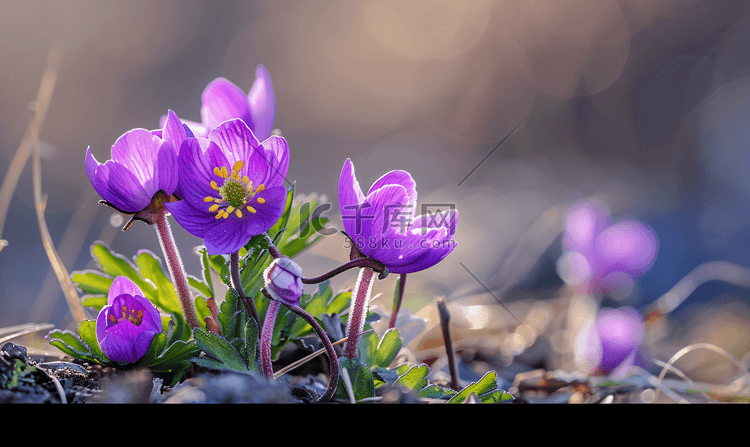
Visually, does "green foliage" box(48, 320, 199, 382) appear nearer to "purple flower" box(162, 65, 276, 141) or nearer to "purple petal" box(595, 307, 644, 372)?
"purple flower" box(162, 65, 276, 141)

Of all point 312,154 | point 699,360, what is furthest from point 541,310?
point 312,154

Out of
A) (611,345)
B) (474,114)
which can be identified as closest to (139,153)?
(611,345)

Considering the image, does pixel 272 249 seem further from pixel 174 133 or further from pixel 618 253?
pixel 618 253

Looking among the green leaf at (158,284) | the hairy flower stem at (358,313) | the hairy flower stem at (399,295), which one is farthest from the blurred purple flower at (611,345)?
the green leaf at (158,284)

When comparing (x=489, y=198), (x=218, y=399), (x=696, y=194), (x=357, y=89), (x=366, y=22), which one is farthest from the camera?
(x=357, y=89)

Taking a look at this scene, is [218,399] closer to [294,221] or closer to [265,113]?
[294,221]

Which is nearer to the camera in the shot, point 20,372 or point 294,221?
point 20,372
